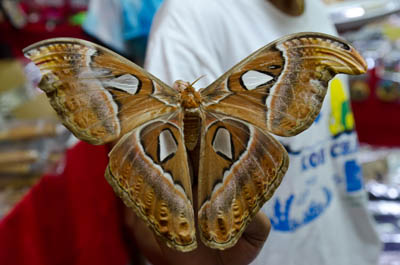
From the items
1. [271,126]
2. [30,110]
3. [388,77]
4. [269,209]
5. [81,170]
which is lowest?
[30,110]

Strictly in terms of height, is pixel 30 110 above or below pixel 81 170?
below

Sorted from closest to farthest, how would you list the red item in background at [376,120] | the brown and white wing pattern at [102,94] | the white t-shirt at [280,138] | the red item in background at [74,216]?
1. the brown and white wing pattern at [102,94]
2. the white t-shirt at [280,138]
3. the red item in background at [74,216]
4. the red item in background at [376,120]

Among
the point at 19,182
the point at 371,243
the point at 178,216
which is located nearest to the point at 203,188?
the point at 178,216

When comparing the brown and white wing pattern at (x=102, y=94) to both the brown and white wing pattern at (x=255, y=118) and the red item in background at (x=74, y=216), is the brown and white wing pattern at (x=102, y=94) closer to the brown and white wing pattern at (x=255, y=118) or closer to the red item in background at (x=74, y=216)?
the brown and white wing pattern at (x=255, y=118)

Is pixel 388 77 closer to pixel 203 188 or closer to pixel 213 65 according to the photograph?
pixel 213 65

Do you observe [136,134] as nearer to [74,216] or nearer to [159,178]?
[159,178]

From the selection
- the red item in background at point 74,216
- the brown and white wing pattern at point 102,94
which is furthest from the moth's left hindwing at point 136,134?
the red item in background at point 74,216

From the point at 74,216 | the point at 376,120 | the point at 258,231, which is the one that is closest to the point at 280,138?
the point at 258,231

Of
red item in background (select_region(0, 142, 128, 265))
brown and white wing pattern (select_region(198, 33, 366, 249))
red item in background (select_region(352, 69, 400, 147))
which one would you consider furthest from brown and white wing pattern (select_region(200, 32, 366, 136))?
red item in background (select_region(352, 69, 400, 147))
